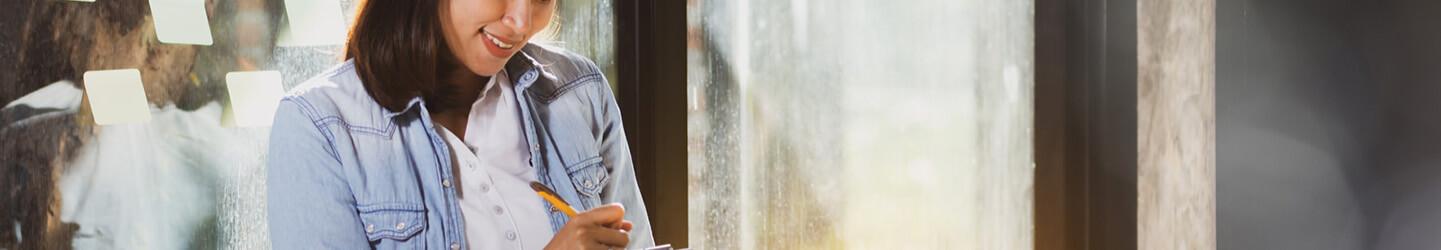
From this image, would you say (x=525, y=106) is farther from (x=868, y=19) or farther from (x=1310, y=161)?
(x=1310, y=161)

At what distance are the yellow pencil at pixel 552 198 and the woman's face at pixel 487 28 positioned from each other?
0.68 feet

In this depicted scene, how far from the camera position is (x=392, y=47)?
210 centimetres

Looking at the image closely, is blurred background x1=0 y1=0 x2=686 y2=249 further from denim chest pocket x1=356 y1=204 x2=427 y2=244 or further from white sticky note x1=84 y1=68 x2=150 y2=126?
denim chest pocket x1=356 y1=204 x2=427 y2=244

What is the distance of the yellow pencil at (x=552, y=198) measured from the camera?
2.26 metres

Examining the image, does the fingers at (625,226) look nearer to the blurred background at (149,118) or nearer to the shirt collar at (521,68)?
the shirt collar at (521,68)

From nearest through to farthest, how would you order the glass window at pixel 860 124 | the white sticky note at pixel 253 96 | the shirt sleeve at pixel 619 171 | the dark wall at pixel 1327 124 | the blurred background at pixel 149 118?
the blurred background at pixel 149 118, the white sticky note at pixel 253 96, the shirt sleeve at pixel 619 171, the glass window at pixel 860 124, the dark wall at pixel 1327 124

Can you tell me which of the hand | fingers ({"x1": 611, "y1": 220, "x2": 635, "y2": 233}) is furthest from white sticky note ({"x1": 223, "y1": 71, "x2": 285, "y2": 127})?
fingers ({"x1": 611, "y1": 220, "x2": 635, "y2": 233})

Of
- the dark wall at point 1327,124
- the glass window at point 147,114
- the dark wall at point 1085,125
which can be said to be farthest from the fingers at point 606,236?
the dark wall at point 1327,124

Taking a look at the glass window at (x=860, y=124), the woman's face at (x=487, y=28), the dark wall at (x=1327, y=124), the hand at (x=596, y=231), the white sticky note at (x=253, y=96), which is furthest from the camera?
the dark wall at (x=1327, y=124)

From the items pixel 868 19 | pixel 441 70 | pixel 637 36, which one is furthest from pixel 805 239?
pixel 441 70

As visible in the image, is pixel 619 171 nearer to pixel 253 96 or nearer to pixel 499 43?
pixel 499 43

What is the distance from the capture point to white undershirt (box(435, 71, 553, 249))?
7.16 ft

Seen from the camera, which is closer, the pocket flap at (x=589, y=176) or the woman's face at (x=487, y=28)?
the woman's face at (x=487, y=28)

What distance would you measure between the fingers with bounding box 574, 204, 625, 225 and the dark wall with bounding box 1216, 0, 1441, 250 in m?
1.49
